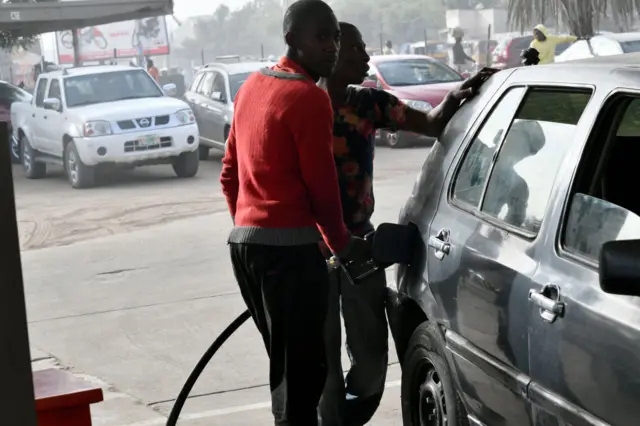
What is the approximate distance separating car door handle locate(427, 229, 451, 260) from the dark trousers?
52 centimetres

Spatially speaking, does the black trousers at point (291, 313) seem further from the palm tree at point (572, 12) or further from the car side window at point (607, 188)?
the palm tree at point (572, 12)

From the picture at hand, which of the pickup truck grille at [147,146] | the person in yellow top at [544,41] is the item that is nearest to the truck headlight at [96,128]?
the pickup truck grille at [147,146]

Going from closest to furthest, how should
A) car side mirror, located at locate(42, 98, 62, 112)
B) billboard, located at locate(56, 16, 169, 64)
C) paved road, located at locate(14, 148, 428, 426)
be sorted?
paved road, located at locate(14, 148, 428, 426) → car side mirror, located at locate(42, 98, 62, 112) → billboard, located at locate(56, 16, 169, 64)

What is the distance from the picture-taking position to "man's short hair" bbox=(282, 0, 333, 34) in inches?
159

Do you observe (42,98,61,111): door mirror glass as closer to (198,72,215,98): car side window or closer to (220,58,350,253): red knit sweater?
(198,72,215,98): car side window

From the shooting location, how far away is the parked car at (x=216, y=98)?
18234mm

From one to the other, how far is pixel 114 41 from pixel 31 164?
55.3 metres

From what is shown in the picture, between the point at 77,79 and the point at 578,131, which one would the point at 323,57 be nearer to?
the point at 578,131

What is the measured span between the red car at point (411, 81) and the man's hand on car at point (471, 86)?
13999mm

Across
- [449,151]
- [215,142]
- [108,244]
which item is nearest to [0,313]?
[449,151]

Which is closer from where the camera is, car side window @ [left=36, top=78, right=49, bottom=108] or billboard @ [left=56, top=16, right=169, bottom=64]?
car side window @ [left=36, top=78, right=49, bottom=108]

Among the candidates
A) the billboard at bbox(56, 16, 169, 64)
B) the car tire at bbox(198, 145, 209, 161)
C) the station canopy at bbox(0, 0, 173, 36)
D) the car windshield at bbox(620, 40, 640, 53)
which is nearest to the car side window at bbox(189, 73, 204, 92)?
the car tire at bbox(198, 145, 209, 161)

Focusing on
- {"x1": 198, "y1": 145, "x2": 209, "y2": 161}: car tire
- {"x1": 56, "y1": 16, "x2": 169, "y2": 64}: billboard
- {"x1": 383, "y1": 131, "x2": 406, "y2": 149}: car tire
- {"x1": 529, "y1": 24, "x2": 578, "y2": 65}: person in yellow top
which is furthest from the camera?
{"x1": 56, "y1": 16, "x2": 169, "y2": 64}: billboard

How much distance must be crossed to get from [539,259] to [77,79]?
47.4 ft
